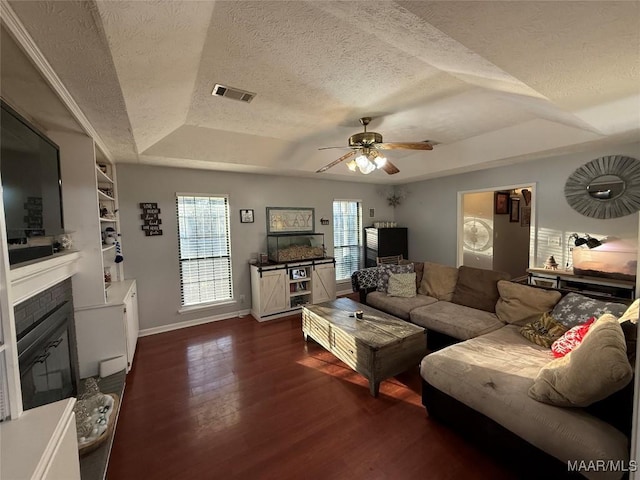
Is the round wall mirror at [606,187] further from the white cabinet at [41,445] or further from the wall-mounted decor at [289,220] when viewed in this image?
the white cabinet at [41,445]

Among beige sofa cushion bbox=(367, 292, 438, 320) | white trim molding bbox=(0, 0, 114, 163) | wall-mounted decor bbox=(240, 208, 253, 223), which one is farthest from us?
wall-mounted decor bbox=(240, 208, 253, 223)

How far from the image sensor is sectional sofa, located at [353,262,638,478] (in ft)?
4.40

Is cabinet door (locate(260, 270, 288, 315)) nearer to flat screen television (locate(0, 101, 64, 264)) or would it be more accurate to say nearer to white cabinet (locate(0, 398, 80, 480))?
flat screen television (locate(0, 101, 64, 264))

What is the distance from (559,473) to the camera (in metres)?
1.38

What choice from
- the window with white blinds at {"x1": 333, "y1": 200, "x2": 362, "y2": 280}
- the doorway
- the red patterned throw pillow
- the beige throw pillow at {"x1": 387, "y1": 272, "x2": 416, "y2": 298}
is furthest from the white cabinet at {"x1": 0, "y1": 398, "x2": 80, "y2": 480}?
the doorway

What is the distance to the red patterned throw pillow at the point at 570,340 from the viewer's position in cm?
192

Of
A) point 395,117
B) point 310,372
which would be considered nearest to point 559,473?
point 310,372

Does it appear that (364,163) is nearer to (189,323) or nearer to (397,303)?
(397,303)

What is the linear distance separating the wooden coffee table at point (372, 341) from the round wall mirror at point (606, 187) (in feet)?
9.57

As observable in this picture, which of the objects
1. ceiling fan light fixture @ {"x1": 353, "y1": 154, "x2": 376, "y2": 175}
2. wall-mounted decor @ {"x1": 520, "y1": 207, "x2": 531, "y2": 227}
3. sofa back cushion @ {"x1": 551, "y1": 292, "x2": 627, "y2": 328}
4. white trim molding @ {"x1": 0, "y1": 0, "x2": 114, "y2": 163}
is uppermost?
white trim molding @ {"x1": 0, "y1": 0, "x2": 114, "y2": 163}

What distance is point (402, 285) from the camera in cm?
376

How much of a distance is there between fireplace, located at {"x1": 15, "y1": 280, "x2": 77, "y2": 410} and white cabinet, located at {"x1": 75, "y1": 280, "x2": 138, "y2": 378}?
7.4 inches

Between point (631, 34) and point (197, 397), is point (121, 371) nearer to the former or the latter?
point (197, 397)

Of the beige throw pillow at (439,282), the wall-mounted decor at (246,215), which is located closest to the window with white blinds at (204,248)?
the wall-mounted decor at (246,215)
